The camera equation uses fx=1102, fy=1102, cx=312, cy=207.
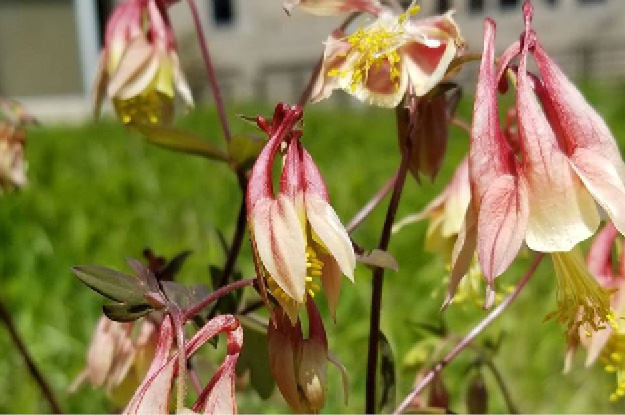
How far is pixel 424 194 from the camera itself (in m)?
2.55

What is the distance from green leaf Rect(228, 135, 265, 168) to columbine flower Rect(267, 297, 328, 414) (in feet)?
0.59

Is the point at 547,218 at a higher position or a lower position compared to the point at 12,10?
higher

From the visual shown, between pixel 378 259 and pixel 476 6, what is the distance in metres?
6.61

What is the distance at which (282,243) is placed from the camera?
0.42 metres

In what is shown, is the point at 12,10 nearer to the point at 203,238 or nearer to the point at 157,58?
the point at 203,238

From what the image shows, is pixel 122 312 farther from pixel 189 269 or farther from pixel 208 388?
pixel 189 269

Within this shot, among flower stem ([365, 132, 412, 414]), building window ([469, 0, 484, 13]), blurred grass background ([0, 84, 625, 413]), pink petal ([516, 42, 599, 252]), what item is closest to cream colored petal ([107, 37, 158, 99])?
blurred grass background ([0, 84, 625, 413])

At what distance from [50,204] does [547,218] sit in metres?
2.12

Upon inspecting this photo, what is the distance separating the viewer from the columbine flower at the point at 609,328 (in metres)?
0.59

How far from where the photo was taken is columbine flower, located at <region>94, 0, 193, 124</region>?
73 centimetres

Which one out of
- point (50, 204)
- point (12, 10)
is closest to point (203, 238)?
point (50, 204)

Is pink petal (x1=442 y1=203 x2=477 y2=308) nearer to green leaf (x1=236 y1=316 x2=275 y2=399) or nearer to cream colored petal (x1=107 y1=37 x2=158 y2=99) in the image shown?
green leaf (x1=236 y1=316 x2=275 y2=399)

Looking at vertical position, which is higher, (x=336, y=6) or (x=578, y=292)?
(x=336, y=6)

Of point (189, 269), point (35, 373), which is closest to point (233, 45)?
point (189, 269)
